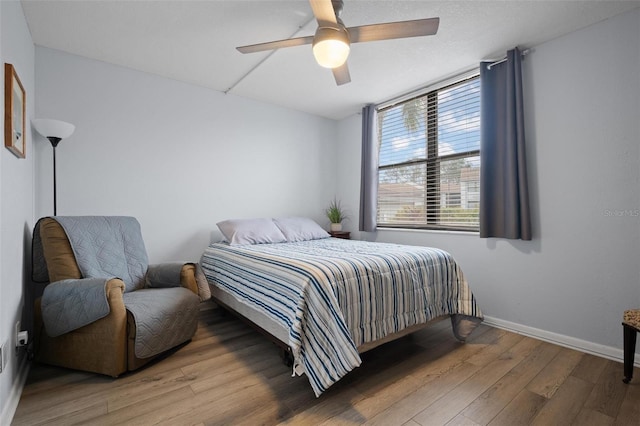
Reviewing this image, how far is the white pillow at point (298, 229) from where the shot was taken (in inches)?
136

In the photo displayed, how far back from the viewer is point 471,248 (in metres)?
3.01

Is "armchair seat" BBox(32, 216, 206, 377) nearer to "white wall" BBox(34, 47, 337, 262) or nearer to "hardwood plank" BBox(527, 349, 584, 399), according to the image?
"white wall" BBox(34, 47, 337, 262)

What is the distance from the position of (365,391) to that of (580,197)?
220 cm

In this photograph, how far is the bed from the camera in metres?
1.62

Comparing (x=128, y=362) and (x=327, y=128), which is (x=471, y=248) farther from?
(x=128, y=362)

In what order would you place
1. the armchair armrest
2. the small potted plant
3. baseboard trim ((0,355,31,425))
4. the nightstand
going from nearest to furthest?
baseboard trim ((0,355,31,425)) → the armchair armrest → the nightstand → the small potted plant

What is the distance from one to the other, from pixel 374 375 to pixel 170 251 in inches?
93.9

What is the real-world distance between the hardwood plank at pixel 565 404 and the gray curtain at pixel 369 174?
242 cm

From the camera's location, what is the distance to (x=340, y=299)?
1.75m

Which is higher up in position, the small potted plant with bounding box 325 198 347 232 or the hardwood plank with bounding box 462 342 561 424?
the small potted plant with bounding box 325 198 347 232

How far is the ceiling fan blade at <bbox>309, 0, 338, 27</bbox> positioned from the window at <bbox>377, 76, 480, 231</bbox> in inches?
77.6

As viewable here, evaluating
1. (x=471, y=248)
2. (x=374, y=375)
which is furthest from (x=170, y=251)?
(x=471, y=248)

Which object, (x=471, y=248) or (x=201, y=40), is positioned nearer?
(x=201, y=40)

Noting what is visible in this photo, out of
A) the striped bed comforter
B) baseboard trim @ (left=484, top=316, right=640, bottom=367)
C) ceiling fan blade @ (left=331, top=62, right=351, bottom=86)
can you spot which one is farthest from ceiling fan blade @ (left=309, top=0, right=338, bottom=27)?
baseboard trim @ (left=484, top=316, right=640, bottom=367)
